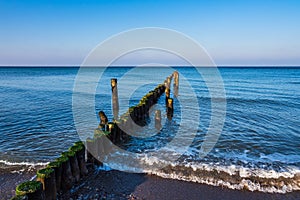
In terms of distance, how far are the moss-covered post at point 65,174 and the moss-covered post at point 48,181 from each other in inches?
23.7

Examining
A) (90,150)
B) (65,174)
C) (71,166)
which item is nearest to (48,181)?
(65,174)

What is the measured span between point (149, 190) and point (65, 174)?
247 cm

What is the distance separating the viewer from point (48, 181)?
5500mm

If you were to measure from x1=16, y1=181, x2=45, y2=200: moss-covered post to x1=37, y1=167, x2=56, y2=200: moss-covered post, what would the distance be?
0.72 ft

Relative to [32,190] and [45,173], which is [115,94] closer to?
[45,173]

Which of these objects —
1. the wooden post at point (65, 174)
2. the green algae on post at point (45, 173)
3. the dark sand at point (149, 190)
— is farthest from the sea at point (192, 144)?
the green algae on post at point (45, 173)

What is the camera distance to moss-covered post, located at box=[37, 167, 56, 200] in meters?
5.38

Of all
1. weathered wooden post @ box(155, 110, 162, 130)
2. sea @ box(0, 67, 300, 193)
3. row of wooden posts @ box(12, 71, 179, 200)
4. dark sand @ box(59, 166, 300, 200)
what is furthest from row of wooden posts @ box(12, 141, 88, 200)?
weathered wooden post @ box(155, 110, 162, 130)

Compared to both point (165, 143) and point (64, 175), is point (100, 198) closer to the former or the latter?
point (64, 175)

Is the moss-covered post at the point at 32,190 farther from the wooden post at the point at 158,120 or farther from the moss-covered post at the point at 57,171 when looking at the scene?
the wooden post at the point at 158,120

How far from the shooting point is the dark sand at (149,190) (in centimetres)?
645

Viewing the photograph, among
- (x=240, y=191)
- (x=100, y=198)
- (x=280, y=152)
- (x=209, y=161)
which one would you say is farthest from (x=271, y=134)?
(x=100, y=198)

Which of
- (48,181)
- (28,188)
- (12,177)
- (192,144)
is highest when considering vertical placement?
(28,188)

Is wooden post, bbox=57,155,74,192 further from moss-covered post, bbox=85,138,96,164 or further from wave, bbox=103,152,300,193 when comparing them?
wave, bbox=103,152,300,193
